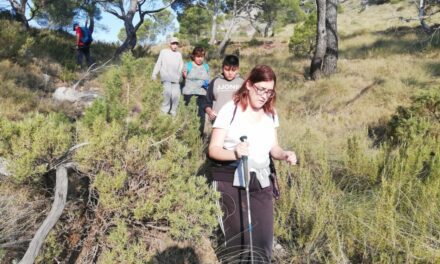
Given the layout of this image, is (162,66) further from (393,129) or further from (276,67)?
(276,67)

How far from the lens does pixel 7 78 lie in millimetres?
8156

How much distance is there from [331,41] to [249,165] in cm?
947

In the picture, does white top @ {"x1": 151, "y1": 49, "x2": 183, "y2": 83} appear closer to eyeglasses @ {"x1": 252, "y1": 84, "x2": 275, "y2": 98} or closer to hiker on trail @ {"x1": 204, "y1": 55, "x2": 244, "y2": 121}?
hiker on trail @ {"x1": 204, "y1": 55, "x2": 244, "y2": 121}

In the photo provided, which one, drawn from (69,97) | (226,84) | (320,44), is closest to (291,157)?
(226,84)

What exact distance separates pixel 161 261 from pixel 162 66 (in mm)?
4068

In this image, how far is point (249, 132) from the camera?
2613mm

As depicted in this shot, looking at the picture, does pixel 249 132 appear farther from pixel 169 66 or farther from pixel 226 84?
pixel 169 66

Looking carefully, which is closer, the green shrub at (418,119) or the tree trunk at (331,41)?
the green shrub at (418,119)

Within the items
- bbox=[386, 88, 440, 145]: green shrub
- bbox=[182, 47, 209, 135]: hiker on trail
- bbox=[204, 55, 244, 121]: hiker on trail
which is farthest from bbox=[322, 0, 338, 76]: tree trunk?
bbox=[204, 55, 244, 121]: hiker on trail

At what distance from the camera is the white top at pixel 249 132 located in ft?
8.46

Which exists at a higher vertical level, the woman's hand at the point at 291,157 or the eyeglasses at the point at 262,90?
the eyeglasses at the point at 262,90

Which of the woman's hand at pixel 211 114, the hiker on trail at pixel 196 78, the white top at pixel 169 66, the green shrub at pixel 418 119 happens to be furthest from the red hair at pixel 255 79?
the white top at pixel 169 66

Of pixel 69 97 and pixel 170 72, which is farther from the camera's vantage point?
pixel 69 97

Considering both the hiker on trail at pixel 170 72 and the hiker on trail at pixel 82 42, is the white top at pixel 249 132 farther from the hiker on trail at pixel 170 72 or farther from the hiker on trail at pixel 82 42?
the hiker on trail at pixel 82 42
